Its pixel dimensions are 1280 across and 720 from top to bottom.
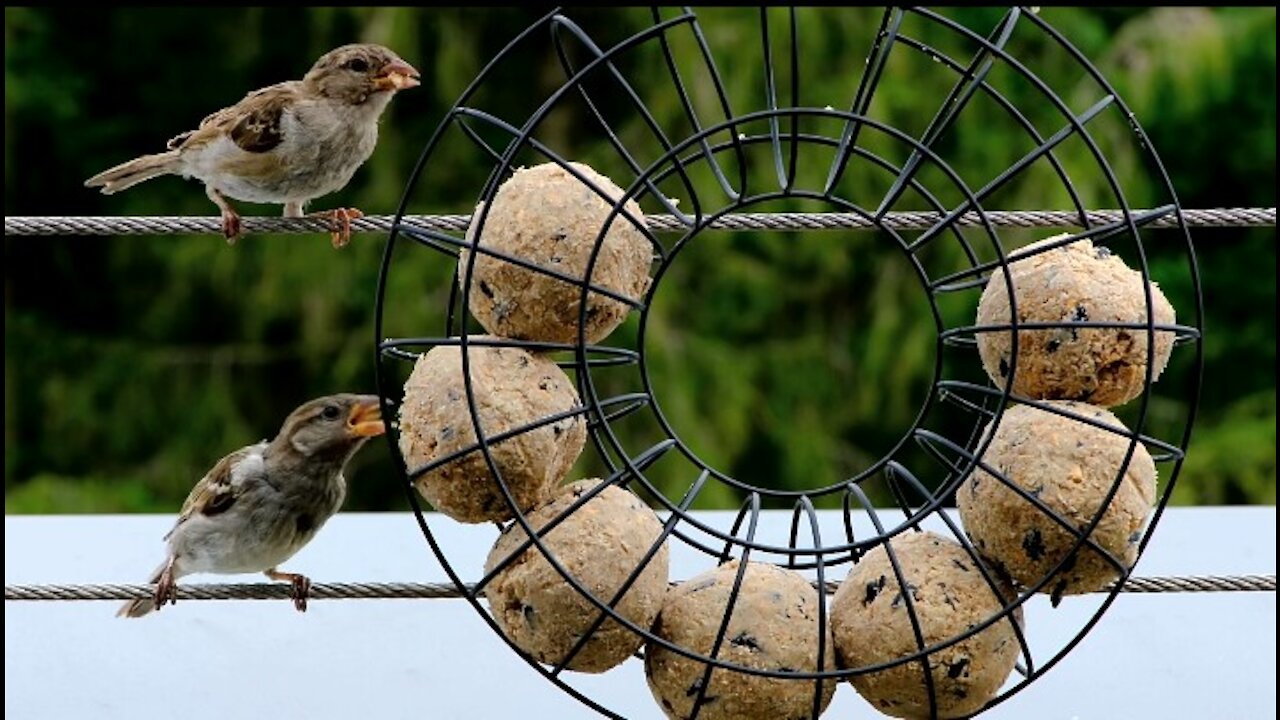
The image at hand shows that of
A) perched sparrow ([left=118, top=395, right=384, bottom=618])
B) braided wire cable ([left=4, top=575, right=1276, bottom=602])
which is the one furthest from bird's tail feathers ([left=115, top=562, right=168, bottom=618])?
braided wire cable ([left=4, top=575, right=1276, bottom=602])

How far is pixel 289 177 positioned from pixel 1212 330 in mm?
3311

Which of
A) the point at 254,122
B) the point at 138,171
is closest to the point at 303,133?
the point at 254,122

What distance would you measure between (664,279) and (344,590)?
296cm

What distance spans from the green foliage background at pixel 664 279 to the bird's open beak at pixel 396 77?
2431 millimetres

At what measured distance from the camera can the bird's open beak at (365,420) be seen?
1713mm

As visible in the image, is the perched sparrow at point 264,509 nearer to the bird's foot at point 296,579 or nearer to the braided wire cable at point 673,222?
the bird's foot at point 296,579

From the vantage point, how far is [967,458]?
142cm

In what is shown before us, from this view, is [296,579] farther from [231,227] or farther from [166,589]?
[231,227]

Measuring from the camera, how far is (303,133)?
195cm

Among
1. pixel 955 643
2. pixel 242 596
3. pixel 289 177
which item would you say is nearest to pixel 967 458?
pixel 955 643

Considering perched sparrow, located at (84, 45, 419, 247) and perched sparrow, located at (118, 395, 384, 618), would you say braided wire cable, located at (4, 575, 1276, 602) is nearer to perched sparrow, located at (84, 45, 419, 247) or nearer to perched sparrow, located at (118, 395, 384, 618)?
perched sparrow, located at (118, 395, 384, 618)

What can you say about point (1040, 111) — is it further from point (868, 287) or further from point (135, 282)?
point (135, 282)

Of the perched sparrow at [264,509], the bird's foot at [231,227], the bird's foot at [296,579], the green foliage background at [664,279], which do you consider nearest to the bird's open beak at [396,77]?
the bird's foot at [231,227]

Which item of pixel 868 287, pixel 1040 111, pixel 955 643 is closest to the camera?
pixel 955 643
